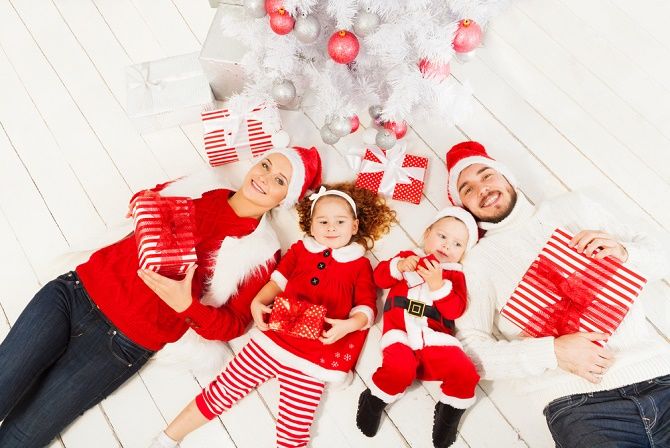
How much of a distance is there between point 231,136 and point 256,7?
0.66m

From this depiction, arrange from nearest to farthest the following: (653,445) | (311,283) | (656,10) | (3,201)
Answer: (653,445) → (311,283) → (3,201) → (656,10)

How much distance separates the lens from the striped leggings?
2070 mm

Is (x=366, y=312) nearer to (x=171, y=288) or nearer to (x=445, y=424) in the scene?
(x=445, y=424)

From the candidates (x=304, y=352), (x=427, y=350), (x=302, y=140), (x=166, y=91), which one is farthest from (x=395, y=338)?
(x=166, y=91)

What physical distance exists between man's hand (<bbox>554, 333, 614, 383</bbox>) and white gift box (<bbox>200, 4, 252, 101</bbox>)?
5.71 feet

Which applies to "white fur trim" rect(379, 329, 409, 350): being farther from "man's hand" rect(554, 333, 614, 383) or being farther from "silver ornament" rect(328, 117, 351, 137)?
"silver ornament" rect(328, 117, 351, 137)

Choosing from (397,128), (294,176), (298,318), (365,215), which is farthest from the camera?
(397,128)

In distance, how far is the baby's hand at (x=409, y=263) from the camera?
82.0 inches

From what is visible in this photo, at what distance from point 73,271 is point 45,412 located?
530 mm

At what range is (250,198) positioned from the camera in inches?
87.9

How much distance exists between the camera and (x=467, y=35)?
6.20 ft

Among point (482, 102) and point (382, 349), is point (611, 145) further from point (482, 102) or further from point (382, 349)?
point (382, 349)

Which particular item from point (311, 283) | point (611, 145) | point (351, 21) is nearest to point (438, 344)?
point (311, 283)

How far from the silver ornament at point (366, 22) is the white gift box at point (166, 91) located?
3.28ft
